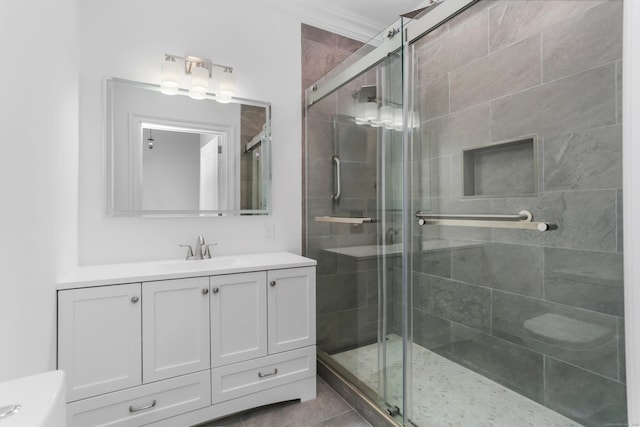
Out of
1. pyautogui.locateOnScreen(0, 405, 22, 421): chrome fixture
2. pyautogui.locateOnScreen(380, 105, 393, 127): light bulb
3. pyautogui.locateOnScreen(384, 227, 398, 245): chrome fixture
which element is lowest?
pyautogui.locateOnScreen(0, 405, 22, 421): chrome fixture

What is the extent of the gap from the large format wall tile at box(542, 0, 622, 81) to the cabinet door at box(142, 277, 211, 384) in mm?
1846

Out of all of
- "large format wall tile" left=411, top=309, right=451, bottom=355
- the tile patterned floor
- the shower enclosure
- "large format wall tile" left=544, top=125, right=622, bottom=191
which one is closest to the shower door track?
the shower enclosure

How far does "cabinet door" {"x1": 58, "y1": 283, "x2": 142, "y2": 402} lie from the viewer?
4.46 feet

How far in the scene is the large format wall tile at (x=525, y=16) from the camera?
1232 millimetres

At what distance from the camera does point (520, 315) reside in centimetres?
162

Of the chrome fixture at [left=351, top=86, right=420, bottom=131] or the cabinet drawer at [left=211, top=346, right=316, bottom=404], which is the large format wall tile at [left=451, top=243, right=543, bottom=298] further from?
the cabinet drawer at [left=211, top=346, right=316, bottom=404]

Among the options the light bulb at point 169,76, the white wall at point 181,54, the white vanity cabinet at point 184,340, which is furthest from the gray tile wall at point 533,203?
the light bulb at point 169,76

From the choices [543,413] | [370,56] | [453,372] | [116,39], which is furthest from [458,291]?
[116,39]

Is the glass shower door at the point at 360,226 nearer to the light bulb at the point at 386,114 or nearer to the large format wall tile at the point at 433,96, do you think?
the light bulb at the point at 386,114

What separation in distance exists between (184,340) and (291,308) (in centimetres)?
57

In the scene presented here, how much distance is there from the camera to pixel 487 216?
158 centimetres

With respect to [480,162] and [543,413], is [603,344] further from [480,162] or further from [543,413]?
[480,162]

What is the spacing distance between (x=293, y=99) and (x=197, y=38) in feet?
2.33

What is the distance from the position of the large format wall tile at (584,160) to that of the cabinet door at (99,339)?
1.93 m
